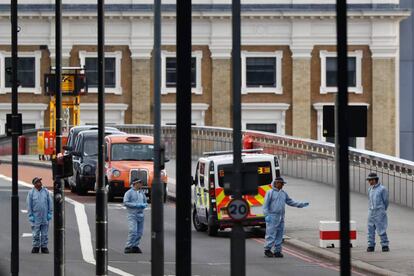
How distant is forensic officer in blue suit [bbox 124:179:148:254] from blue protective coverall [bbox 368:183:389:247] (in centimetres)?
502

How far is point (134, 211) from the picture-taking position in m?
39.1

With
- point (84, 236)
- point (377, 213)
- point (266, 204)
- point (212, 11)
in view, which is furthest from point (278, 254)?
point (212, 11)

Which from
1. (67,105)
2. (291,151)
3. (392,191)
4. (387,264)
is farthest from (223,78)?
(387,264)

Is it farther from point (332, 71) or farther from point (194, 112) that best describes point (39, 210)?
point (332, 71)

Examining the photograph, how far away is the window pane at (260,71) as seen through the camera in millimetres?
99750

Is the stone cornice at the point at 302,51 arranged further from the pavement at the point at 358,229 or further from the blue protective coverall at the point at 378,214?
the blue protective coverall at the point at 378,214

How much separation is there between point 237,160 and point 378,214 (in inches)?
455

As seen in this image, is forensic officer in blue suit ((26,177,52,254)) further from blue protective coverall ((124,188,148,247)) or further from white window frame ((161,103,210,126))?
white window frame ((161,103,210,126))

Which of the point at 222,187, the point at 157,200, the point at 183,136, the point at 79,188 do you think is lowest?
the point at 79,188

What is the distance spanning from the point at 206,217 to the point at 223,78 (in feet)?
189

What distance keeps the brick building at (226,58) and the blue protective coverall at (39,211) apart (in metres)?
59.1

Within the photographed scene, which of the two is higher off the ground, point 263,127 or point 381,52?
point 381,52

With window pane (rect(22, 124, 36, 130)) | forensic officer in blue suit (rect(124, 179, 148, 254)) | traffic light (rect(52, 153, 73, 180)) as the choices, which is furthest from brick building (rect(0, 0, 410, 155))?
traffic light (rect(52, 153, 73, 180))

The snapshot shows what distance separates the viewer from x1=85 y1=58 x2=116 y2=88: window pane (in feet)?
324
